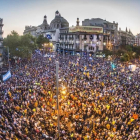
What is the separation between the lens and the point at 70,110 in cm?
1642

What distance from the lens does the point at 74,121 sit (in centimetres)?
1535

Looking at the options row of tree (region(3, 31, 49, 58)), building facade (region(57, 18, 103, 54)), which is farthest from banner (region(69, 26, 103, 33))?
row of tree (region(3, 31, 49, 58))

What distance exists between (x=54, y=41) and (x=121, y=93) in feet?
181

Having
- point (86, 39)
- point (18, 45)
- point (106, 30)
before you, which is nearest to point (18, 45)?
point (18, 45)

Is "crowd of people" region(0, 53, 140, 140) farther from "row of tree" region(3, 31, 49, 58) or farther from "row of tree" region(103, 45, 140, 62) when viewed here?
"row of tree" region(103, 45, 140, 62)

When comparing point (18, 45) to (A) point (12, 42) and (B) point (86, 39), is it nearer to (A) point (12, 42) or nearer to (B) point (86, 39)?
(A) point (12, 42)

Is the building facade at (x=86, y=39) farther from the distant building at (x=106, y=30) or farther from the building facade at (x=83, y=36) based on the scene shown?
the distant building at (x=106, y=30)

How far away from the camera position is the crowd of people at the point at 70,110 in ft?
43.8

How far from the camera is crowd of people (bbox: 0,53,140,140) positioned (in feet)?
43.8

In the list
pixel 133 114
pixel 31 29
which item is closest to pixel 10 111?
pixel 133 114

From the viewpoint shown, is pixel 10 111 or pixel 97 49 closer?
pixel 10 111

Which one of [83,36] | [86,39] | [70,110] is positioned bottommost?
[70,110]

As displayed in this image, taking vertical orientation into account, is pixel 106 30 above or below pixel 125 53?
above

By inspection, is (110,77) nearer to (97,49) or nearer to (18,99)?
(18,99)
